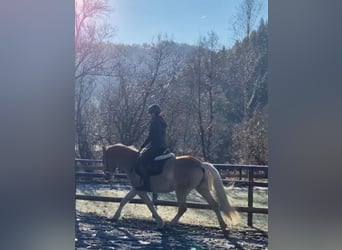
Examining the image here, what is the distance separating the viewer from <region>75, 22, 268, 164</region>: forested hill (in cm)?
153

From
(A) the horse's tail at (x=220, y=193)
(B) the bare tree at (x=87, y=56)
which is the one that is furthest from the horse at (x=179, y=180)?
(B) the bare tree at (x=87, y=56)

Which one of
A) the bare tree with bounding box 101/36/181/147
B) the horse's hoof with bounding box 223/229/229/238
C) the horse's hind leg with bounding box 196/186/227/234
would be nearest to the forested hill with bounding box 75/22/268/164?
the bare tree with bounding box 101/36/181/147

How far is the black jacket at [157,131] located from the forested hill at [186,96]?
0.02 m

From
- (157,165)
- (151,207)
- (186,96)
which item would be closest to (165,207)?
(151,207)

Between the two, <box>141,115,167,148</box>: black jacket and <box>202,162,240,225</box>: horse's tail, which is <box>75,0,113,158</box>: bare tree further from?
<box>202,162,240,225</box>: horse's tail

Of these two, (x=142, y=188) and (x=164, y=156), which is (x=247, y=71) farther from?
(x=142, y=188)

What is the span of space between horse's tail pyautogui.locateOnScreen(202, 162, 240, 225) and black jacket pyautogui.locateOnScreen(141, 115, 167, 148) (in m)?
0.19

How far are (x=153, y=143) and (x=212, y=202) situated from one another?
32 centimetres

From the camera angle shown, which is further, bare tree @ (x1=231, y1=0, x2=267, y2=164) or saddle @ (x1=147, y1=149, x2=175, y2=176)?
saddle @ (x1=147, y1=149, x2=175, y2=176)

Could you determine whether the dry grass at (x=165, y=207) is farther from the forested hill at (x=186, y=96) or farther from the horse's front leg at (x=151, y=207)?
the forested hill at (x=186, y=96)

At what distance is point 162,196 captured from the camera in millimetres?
1626

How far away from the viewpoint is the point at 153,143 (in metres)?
1.61

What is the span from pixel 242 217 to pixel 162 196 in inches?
12.5
